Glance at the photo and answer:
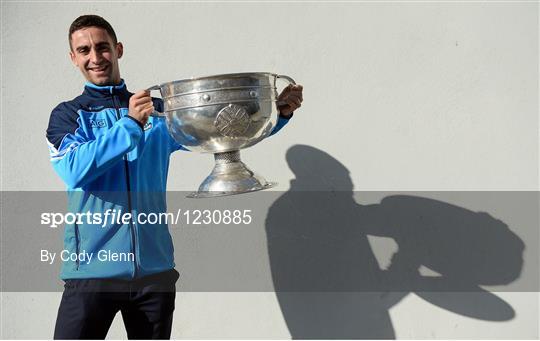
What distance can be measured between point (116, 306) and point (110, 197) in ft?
1.10

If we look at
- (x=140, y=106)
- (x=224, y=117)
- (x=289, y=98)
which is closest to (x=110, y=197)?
(x=140, y=106)

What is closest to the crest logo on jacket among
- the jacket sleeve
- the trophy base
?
the jacket sleeve

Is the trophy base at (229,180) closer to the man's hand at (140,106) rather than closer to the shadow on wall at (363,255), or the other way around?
the man's hand at (140,106)

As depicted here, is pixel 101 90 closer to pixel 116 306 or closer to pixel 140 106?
pixel 140 106

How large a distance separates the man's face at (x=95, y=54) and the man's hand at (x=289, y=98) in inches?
20.7

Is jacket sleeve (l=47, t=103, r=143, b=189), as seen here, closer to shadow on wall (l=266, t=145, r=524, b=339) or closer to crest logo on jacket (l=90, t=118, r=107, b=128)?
crest logo on jacket (l=90, t=118, r=107, b=128)

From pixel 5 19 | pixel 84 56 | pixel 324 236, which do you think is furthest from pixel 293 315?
pixel 5 19

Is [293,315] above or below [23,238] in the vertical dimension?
below

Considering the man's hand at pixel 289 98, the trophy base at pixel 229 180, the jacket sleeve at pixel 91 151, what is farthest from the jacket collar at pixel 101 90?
the man's hand at pixel 289 98

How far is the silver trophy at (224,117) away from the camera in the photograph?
6.51 ft

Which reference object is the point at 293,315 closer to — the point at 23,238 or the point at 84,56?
the point at 23,238

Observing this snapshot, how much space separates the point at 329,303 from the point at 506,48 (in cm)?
123

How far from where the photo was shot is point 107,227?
7.20 ft

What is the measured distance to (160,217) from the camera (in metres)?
2.29
